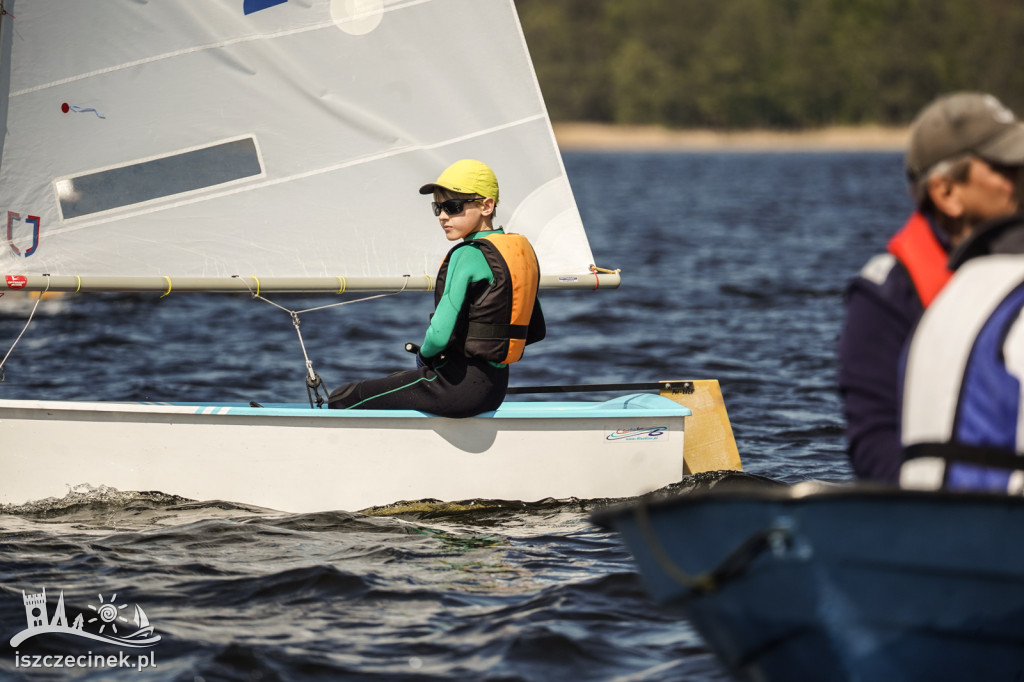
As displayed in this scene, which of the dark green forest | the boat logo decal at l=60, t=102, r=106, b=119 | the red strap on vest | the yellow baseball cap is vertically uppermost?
the dark green forest

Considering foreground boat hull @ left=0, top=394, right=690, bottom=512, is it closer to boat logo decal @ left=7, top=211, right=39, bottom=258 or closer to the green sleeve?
the green sleeve

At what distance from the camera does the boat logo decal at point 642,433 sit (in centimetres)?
450

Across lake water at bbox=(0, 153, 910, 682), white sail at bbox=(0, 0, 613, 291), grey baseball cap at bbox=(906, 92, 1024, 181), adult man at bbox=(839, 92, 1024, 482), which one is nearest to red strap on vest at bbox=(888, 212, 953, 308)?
adult man at bbox=(839, 92, 1024, 482)

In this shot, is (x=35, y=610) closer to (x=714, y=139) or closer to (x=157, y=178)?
(x=157, y=178)

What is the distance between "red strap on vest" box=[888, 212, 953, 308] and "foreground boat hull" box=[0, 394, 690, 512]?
233cm

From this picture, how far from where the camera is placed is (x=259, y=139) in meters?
5.07

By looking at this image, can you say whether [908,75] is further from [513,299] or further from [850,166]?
[513,299]

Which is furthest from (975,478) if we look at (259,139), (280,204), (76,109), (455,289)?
(76,109)

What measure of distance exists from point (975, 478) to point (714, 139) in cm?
8413

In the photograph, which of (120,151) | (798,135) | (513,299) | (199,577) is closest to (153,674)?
(199,577)

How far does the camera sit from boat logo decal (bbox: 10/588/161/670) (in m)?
3.25

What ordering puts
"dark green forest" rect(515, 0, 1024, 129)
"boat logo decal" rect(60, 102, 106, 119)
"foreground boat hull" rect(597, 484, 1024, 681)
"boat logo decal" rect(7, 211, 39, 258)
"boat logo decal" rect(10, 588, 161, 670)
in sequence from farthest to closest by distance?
"dark green forest" rect(515, 0, 1024, 129) → "boat logo decal" rect(60, 102, 106, 119) → "boat logo decal" rect(7, 211, 39, 258) → "boat logo decal" rect(10, 588, 161, 670) → "foreground boat hull" rect(597, 484, 1024, 681)

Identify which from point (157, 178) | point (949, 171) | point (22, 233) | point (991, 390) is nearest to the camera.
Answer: point (991, 390)

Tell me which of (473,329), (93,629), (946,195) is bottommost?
(93,629)
